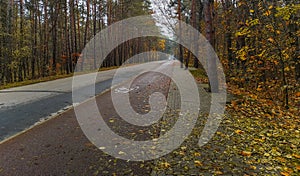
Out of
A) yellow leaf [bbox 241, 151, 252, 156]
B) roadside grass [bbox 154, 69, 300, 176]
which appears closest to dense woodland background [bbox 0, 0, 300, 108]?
roadside grass [bbox 154, 69, 300, 176]

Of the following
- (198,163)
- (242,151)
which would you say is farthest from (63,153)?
(242,151)

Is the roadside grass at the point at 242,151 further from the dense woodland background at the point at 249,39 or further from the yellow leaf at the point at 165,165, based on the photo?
the dense woodland background at the point at 249,39

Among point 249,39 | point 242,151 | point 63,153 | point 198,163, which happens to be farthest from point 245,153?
point 249,39

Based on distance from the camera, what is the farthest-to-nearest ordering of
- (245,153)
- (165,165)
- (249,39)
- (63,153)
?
(249,39) → (63,153) → (245,153) → (165,165)

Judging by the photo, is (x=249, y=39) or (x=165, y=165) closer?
(x=165, y=165)

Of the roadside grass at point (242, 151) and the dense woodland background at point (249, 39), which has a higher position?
the dense woodland background at point (249, 39)

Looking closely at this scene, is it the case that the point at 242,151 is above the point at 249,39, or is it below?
below

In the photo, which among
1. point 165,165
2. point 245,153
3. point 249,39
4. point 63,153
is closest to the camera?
point 165,165

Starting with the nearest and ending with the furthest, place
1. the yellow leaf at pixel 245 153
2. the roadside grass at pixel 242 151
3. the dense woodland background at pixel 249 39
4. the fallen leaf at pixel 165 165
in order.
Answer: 1. the roadside grass at pixel 242 151
2. the fallen leaf at pixel 165 165
3. the yellow leaf at pixel 245 153
4. the dense woodland background at pixel 249 39

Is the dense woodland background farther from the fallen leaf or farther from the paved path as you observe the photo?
the paved path

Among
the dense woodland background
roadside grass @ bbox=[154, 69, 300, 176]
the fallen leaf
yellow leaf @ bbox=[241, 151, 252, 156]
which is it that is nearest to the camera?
roadside grass @ bbox=[154, 69, 300, 176]

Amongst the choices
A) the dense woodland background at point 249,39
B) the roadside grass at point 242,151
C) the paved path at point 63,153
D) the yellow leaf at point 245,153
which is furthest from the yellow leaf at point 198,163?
the dense woodland background at point 249,39

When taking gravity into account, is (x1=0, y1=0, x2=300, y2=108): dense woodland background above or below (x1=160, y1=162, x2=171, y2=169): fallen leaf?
above

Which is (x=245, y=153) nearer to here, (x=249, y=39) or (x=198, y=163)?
(x=198, y=163)
